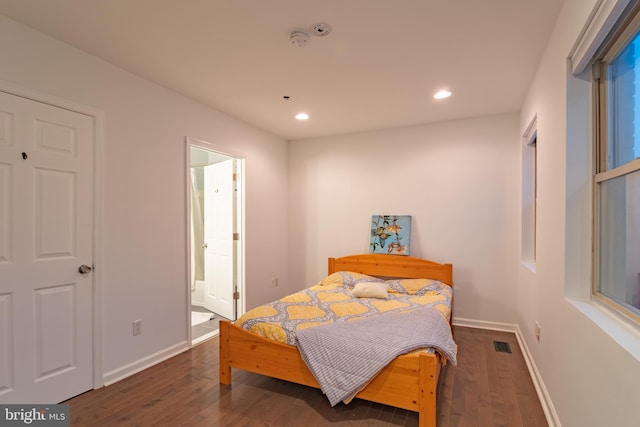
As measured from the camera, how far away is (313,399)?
7.46 feet

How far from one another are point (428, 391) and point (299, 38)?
7.50 ft

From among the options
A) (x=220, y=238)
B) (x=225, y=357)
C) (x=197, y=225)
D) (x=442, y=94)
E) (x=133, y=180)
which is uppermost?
(x=442, y=94)

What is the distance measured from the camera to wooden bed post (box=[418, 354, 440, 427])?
73.7 inches

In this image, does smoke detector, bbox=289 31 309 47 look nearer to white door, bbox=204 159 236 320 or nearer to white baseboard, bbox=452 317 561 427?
white door, bbox=204 159 236 320

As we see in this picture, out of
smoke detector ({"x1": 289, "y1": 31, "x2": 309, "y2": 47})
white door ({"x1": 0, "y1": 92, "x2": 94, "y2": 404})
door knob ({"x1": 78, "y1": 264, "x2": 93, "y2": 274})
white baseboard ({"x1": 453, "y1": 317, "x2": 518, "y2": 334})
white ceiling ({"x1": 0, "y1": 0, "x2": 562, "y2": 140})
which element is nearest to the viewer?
white ceiling ({"x1": 0, "y1": 0, "x2": 562, "y2": 140})

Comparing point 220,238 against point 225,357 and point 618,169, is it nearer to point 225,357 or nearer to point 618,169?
point 225,357

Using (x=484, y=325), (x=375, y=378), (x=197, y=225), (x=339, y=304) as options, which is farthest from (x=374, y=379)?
(x=197, y=225)

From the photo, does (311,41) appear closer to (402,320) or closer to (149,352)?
(402,320)

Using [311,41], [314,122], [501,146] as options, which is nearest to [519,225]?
[501,146]

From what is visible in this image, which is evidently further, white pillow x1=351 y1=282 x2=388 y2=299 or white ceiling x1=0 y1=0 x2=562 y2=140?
white pillow x1=351 y1=282 x2=388 y2=299

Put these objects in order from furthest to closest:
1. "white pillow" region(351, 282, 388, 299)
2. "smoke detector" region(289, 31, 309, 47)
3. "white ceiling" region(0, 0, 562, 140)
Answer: "white pillow" region(351, 282, 388, 299) < "smoke detector" region(289, 31, 309, 47) < "white ceiling" region(0, 0, 562, 140)

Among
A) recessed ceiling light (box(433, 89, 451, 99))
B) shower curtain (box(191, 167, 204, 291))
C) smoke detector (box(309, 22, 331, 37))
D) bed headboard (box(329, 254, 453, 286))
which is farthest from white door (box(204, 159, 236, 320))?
recessed ceiling light (box(433, 89, 451, 99))

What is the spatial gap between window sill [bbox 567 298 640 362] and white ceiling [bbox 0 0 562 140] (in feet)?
5.34

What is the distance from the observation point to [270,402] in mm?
2244
